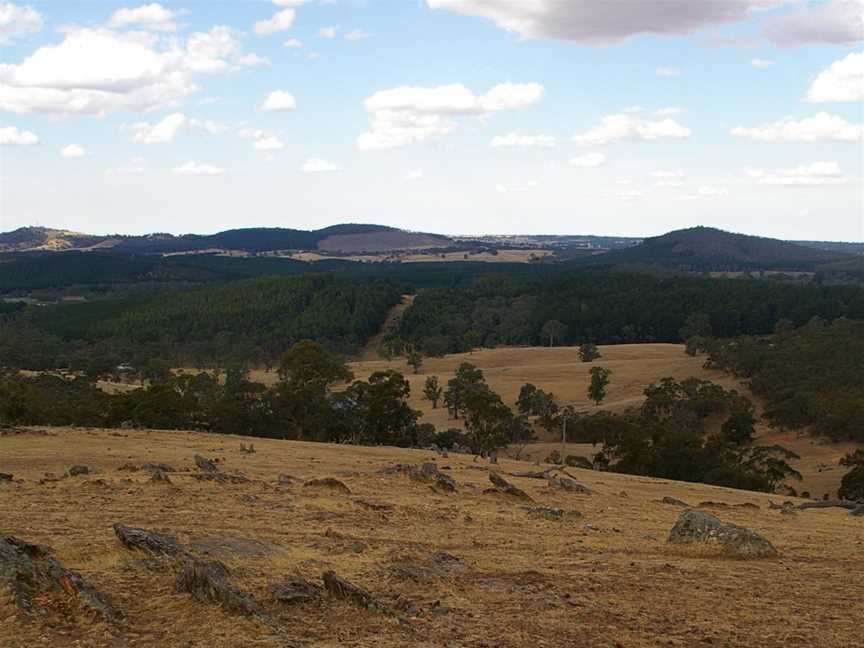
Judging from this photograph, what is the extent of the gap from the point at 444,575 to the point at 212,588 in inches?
160

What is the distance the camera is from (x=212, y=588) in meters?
11.2

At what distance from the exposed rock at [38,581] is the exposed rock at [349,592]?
297 cm

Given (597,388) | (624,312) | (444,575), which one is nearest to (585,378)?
(597,388)

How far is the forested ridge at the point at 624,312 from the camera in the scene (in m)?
154

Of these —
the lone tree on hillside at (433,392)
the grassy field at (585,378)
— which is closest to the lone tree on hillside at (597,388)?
the grassy field at (585,378)

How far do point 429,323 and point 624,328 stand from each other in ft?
128

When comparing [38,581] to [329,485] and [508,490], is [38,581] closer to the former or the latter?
[329,485]

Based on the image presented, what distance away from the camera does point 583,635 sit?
11.3m

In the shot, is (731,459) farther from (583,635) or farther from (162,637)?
(162,637)

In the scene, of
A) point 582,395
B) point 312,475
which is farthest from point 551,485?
point 582,395

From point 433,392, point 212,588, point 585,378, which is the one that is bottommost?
point 433,392

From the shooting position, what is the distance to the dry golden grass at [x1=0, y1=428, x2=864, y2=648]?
35.2ft

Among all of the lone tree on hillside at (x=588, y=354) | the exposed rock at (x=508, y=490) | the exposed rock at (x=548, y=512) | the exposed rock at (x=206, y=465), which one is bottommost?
the lone tree on hillside at (x=588, y=354)

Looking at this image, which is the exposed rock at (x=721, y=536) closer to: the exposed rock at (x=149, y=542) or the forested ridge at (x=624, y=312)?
the exposed rock at (x=149, y=542)
